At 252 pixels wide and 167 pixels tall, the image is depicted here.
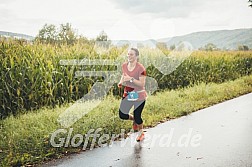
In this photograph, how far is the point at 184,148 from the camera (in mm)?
5480

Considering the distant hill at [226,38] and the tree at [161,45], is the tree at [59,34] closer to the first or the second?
the tree at [161,45]

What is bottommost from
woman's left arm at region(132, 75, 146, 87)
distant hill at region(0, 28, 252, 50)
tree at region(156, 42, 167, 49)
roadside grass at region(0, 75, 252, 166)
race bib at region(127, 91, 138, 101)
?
roadside grass at region(0, 75, 252, 166)

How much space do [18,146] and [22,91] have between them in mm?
3081

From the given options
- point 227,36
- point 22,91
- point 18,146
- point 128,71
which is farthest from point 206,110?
point 227,36

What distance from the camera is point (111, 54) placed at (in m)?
11.5

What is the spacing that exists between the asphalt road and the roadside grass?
364 millimetres

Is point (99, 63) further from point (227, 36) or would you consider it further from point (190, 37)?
point (227, 36)

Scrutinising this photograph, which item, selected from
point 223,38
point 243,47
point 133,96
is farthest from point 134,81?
point 223,38

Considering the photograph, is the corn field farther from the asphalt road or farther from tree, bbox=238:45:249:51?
tree, bbox=238:45:249:51

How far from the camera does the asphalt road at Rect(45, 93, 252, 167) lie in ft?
15.6

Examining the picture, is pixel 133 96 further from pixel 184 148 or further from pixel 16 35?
pixel 16 35

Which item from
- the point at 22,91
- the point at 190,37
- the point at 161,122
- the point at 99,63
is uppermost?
the point at 190,37

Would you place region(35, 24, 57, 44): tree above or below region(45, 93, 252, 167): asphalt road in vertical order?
above

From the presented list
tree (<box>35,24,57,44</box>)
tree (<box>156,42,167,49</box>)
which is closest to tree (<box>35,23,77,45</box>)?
tree (<box>35,24,57,44</box>)
